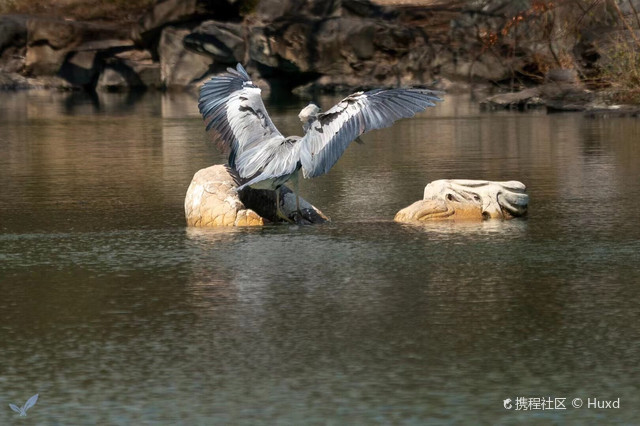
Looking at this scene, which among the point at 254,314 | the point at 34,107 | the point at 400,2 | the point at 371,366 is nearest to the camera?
the point at 371,366

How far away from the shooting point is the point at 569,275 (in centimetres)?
857

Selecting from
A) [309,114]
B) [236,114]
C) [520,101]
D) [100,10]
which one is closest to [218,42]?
[100,10]

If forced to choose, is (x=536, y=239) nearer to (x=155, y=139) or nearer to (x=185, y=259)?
(x=185, y=259)

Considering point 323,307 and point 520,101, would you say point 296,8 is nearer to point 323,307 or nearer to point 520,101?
point 520,101

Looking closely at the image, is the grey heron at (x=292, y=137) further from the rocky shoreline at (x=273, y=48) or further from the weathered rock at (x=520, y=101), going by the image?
the rocky shoreline at (x=273, y=48)

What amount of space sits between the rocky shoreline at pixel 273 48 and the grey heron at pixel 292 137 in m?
24.5

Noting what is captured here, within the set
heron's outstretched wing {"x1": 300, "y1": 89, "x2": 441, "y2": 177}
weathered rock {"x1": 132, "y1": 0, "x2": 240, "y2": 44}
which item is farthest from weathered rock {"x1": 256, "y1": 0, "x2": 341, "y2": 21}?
heron's outstretched wing {"x1": 300, "y1": 89, "x2": 441, "y2": 177}

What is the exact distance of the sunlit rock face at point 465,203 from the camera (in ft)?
36.4

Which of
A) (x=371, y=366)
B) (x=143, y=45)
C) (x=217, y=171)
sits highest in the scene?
(x=143, y=45)

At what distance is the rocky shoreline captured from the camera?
128ft

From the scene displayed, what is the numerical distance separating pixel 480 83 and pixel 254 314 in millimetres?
31229

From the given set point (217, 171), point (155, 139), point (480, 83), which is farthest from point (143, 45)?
Result: point (217, 171)

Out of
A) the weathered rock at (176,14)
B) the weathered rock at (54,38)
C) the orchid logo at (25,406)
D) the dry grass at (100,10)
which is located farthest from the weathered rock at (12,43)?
the orchid logo at (25,406)

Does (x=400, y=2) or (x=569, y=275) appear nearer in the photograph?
(x=569, y=275)
